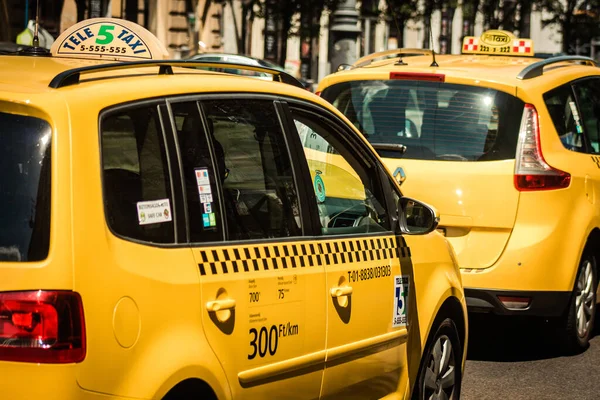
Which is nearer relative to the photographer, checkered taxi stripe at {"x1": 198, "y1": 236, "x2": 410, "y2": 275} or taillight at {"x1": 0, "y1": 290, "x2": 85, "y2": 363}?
taillight at {"x1": 0, "y1": 290, "x2": 85, "y2": 363}

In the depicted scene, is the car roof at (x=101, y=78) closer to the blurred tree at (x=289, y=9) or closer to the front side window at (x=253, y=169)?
the front side window at (x=253, y=169)

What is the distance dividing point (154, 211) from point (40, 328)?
0.59 m

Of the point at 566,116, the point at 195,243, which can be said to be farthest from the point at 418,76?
the point at 195,243

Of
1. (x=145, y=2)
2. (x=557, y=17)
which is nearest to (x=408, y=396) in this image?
(x=145, y=2)

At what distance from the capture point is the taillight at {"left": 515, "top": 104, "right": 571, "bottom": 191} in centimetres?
730

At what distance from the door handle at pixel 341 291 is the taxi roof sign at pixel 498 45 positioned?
5322mm

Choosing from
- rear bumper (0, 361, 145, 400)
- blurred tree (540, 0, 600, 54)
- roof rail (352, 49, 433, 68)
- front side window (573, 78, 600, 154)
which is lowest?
rear bumper (0, 361, 145, 400)

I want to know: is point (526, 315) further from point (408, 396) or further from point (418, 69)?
point (408, 396)

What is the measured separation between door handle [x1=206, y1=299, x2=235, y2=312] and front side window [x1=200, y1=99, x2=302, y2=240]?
26 centimetres

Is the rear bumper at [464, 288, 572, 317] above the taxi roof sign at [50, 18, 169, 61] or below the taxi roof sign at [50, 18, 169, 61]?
below

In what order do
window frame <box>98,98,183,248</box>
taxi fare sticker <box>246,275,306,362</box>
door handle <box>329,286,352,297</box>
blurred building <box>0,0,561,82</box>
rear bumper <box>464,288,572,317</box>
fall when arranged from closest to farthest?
1. window frame <box>98,98,183,248</box>
2. taxi fare sticker <box>246,275,306,362</box>
3. door handle <box>329,286,352,297</box>
4. rear bumper <box>464,288,572,317</box>
5. blurred building <box>0,0,561,82</box>

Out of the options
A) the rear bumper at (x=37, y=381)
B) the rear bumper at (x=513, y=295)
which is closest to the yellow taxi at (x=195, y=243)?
the rear bumper at (x=37, y=381)

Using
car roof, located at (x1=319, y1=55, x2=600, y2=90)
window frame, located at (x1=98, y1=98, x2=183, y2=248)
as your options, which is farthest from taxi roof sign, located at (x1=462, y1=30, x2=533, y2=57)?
window frame, located at (x1=98, y1=98, x2=183, y2=248)

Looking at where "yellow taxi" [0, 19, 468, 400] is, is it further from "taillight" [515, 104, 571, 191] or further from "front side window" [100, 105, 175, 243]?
"taillight" [515, 104, 571, 191]
